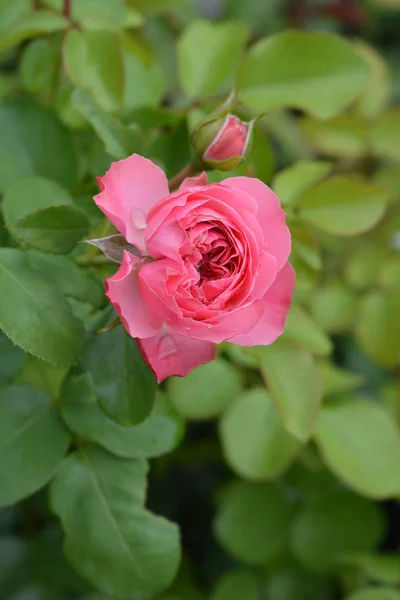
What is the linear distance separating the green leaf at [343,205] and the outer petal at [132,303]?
301 mm

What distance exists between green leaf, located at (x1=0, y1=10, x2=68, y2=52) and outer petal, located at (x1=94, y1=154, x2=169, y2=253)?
0.95ft

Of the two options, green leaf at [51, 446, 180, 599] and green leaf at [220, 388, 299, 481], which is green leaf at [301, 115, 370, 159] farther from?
green leaf at [51, 446, 180, 599]

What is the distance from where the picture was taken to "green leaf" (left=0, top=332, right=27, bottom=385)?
0.61m

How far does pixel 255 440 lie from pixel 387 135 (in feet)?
1.89

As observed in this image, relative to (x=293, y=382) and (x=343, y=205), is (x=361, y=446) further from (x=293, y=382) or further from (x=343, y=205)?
(x=343, y=205)

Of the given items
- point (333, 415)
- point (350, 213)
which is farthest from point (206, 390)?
point (350, 213)

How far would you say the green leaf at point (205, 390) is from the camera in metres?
0.83

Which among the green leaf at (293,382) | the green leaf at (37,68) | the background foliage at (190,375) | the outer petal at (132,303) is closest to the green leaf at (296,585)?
the background foliage at (190,375)

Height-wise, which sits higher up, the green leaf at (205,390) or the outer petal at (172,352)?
the outer petal at (172,352)

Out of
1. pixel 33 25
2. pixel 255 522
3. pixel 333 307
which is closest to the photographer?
pixel 33 25

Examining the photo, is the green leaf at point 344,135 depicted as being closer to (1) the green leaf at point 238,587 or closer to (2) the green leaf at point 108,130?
(2) the green leaf at point 108,130

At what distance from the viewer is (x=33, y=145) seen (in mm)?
676

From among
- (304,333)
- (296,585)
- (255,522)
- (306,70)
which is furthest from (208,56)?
(296,585)

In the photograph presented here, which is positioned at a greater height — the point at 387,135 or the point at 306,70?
the point at 306,70
